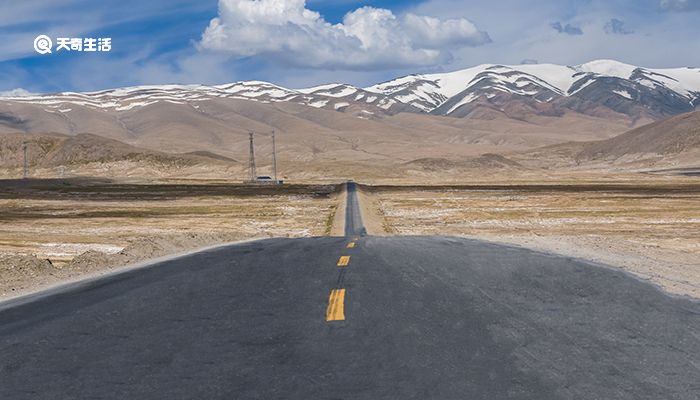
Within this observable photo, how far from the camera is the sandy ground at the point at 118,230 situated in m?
21.4

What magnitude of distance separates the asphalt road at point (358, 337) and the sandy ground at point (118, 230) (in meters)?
4.71

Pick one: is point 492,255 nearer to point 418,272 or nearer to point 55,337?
point 418,272

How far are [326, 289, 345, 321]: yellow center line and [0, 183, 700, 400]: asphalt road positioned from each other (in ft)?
0.16

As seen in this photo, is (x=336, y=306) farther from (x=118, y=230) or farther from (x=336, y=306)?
(x=118, y=230)

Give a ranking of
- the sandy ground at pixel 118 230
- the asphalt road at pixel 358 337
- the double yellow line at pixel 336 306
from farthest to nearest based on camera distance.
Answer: the sandy ground at pixel 118 230
the double yellow line at pixel 336 306
the asphalt road at pixel 358 337

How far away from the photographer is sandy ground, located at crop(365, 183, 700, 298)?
2145 cm

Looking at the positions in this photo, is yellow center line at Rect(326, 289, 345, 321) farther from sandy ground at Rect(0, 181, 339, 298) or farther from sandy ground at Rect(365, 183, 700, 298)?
sandy ground at Rect(0, 181, 339, 298)

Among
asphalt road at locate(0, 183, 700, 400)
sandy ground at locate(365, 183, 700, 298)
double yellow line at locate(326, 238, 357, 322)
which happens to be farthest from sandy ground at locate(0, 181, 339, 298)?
double yellow line at locate(326, 238, 357, 322)

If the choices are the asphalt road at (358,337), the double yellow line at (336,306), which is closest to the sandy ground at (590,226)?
the asphalt road at (358,337)

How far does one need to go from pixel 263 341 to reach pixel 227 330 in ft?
3.50

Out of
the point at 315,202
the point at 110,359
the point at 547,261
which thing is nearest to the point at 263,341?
the point at 110,359

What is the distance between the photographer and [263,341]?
1055 cm

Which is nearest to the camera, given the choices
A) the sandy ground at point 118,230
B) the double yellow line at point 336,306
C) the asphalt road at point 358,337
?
the asphalt road at point 358,337

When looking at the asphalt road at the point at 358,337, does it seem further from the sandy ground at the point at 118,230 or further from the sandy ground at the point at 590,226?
the sandy ground at the point at 118,230
